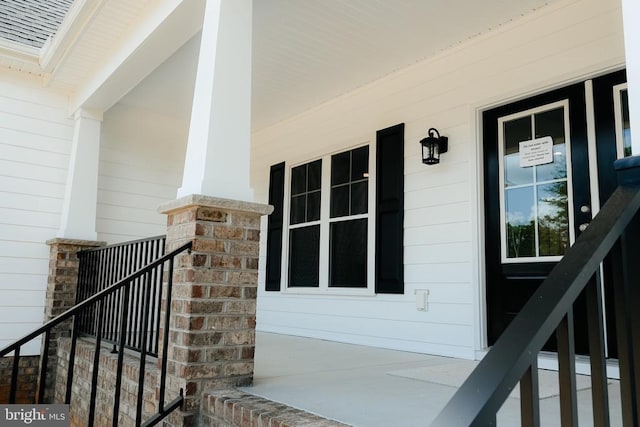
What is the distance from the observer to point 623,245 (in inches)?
44.4

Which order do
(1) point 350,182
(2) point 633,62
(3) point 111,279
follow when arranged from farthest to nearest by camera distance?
(1) point 350,182 → (3) point 111,279 → (2) point 633,62

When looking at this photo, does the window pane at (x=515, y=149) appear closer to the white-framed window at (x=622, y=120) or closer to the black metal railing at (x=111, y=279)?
the white-framed window at (x=622, y=120)

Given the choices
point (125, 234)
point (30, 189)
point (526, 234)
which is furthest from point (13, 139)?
point (526, 234)

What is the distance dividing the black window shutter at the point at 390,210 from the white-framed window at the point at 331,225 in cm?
12

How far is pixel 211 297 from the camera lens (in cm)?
251

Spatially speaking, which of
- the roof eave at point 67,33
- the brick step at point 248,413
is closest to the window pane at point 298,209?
the roof eave at point 67,33

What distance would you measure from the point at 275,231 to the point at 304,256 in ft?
2.14

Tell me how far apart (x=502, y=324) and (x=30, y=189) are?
482cm

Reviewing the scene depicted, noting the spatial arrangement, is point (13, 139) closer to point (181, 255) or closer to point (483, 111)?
point (181, 255)

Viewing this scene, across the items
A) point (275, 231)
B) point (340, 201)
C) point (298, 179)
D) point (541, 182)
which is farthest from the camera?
point (275, 231)

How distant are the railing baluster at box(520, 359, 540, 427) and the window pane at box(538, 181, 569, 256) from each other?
2815mm

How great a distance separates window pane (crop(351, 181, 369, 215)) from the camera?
4.95 m

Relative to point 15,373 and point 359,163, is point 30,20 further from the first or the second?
point 15,373
